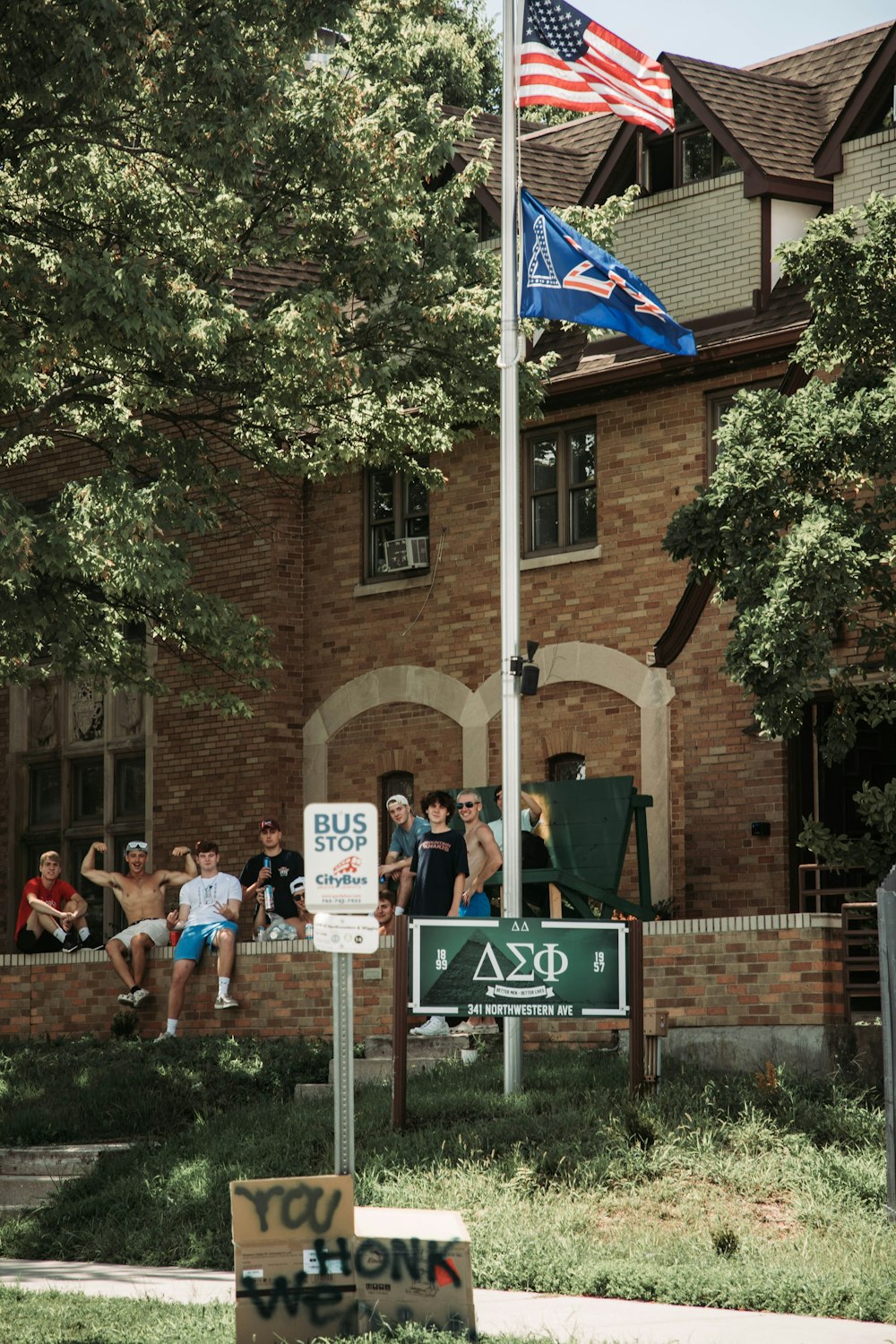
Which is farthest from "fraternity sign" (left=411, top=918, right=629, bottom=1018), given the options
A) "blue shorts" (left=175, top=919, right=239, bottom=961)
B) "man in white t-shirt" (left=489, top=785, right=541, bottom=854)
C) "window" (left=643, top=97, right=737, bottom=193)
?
"window" (left=643, top=97, right=737, bottom=193)

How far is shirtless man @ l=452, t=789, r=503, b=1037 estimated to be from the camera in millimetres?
15414

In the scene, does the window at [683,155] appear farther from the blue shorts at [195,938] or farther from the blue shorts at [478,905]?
the blue shorts at [195,938]

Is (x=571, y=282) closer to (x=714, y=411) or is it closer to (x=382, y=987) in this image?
(x=714, y=411)

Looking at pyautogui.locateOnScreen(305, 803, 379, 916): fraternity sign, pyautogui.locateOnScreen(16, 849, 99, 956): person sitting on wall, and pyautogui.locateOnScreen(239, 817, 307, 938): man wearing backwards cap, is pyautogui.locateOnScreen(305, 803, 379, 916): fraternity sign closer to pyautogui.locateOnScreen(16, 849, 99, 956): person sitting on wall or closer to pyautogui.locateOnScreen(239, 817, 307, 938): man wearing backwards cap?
pyautogui.locateOnScreen(239, 817, 307, 938): man wearing backwards cap

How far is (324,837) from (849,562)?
21.3 ft

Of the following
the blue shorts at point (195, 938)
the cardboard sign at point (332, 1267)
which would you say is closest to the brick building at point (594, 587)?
the blue shorts at point (195, 938)

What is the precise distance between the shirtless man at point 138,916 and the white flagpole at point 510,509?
4621 millimetres

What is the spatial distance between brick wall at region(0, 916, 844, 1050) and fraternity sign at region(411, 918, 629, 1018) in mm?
1278

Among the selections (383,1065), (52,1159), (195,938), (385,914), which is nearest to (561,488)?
(385,914)

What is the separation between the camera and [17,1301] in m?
9.05

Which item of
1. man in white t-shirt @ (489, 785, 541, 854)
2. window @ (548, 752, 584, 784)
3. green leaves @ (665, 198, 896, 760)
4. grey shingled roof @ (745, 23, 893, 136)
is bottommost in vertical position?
man in white t-shirt @ (489, 785, 541, 854)

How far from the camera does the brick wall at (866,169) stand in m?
18.6

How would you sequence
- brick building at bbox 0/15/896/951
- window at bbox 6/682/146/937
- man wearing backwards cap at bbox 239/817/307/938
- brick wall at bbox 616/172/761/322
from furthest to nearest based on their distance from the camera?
window at bbox 6/682/146/937, brick wall at bbox 616/172/761/322, brick building at bbox 0/15/896/951, man wearing backwards cap at bbox 239/817/307/938

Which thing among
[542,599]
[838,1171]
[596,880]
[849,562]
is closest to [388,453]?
[542,599]
